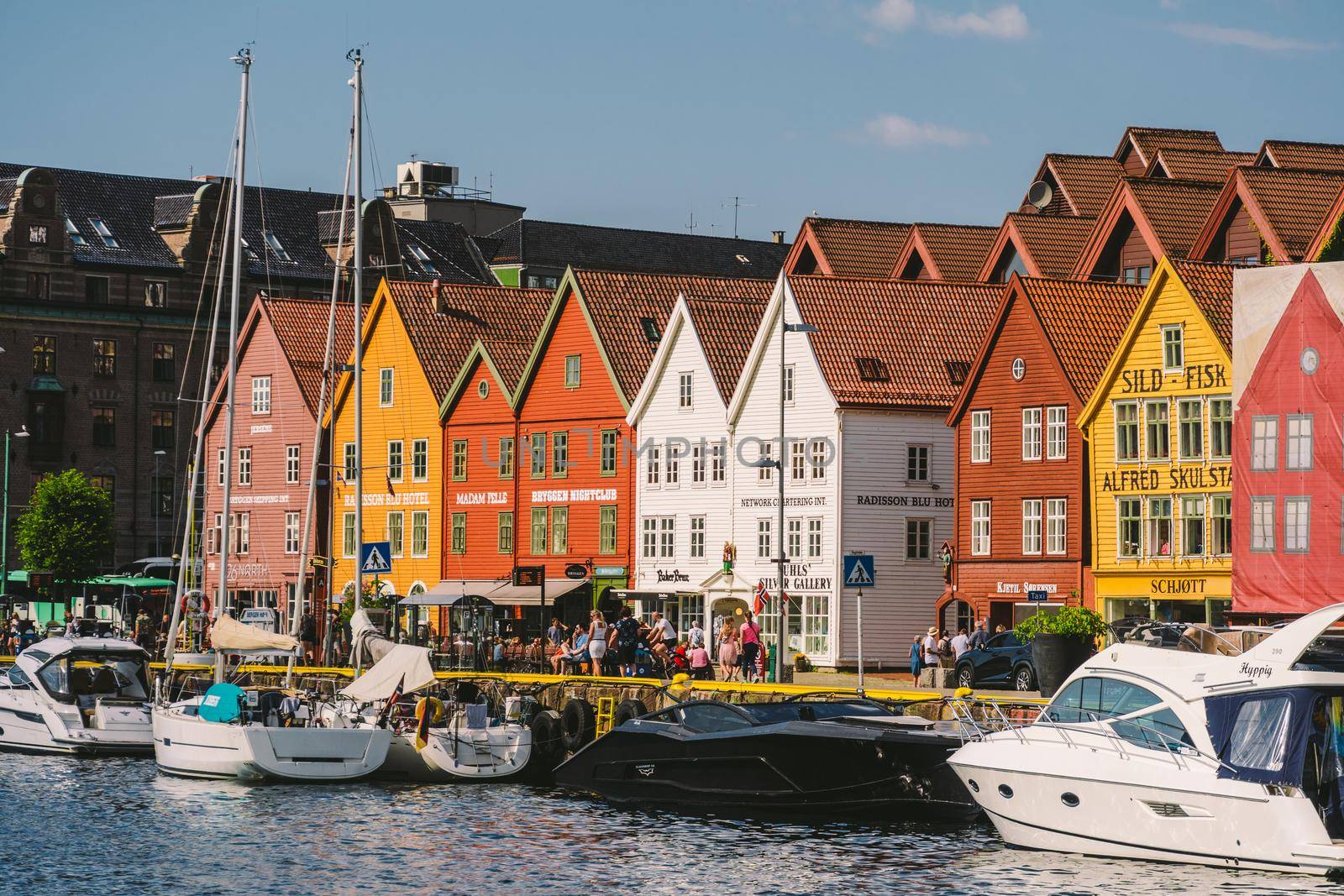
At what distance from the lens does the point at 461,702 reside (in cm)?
Answer: 4819

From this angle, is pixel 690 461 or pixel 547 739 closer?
pixel 547 739

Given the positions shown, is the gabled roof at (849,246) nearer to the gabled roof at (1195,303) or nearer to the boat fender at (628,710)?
the gabled roof at (1195,303)

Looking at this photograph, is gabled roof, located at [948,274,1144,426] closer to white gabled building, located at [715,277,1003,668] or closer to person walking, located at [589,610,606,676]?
white gabled building, located at [715,277,1003,668]

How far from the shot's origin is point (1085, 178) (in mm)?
84562

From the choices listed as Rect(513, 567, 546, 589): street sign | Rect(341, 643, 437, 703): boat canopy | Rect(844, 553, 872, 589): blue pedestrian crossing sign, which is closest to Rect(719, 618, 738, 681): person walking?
Rect(513, 567, 546, 589): street sign

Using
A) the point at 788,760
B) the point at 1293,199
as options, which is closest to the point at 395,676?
the point at 788,760

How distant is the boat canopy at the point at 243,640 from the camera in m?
54.8

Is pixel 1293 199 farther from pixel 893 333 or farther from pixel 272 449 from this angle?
pixel 272 449

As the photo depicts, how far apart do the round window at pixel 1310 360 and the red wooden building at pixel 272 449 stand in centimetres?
4755

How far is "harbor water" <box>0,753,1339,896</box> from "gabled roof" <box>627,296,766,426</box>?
3210cm

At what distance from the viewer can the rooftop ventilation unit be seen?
143 metres

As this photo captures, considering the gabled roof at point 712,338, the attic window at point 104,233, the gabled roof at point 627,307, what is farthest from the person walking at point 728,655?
the attic window at point 104,233

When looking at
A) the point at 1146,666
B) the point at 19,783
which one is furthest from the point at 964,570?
the point at 1146,666

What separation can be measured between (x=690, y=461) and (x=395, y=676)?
31.3 m
